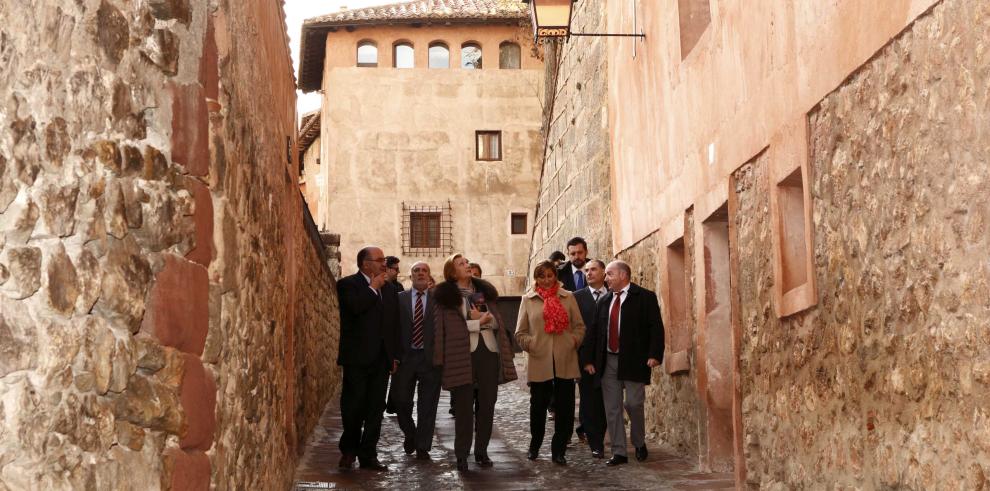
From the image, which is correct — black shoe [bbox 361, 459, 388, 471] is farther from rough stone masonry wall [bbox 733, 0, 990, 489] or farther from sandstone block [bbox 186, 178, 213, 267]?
sandstone block [bbox 186, 178, 213, 267]

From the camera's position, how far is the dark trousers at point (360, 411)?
9203 mm

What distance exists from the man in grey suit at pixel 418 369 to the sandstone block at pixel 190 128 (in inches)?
219

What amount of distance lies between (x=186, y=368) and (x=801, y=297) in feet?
12.9

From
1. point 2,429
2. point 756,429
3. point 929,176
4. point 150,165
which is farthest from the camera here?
point 756,429

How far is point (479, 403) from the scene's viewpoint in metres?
9.57

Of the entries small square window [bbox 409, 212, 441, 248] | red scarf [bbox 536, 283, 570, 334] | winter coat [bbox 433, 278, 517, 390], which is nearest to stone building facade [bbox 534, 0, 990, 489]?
red scarf [bbox 536, 283, 570, 334]

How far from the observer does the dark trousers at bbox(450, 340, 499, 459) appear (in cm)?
941

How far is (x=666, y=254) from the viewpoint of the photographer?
1115cm

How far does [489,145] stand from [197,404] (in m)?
31.2

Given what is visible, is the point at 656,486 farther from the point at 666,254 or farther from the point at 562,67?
the point at 562,67

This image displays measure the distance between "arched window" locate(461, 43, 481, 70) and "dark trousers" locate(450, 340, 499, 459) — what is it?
2601 centimetres

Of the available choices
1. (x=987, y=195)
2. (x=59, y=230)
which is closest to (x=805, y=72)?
(x=987, y=195)

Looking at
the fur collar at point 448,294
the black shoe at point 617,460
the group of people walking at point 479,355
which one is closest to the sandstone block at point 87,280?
the group of people walking at point 479,355

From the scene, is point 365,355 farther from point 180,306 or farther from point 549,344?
point 180,306
